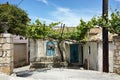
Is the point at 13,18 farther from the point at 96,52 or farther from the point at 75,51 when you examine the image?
the point at 75,51

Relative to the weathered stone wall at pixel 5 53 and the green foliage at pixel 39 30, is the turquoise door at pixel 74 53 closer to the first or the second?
the green foliage at pixel 39 30

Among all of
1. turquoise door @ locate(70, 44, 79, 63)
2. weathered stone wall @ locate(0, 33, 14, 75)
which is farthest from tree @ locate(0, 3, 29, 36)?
turquoise door @ locate(70, 44, 79, 63)

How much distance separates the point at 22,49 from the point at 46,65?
6.07 m

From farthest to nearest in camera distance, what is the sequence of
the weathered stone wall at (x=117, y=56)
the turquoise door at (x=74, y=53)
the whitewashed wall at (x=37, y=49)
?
the turquoise door at (x=74, y=53)
the whitewashed wall at (x=37, y=49)
the weathered stone wall at (x=117, y=56)

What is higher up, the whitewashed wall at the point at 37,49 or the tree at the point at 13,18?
the tree at the point at 13,18

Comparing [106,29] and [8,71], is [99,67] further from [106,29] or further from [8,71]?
[8,71]

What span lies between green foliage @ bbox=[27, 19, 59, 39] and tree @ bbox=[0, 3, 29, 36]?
6.98 metres

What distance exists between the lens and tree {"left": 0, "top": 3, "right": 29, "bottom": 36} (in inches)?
565

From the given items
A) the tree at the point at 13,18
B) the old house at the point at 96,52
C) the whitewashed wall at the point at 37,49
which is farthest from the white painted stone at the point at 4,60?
the whitewashed wall at the point at 37,49

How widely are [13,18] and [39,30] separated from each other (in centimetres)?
885

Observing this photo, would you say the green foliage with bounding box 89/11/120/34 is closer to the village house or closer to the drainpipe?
the drainpipe

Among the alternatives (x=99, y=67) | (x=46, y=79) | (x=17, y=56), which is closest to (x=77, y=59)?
(x=17, y=56)

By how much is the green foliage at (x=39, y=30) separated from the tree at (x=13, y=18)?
6980 millimetres

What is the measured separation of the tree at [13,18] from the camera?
14.4 meters
